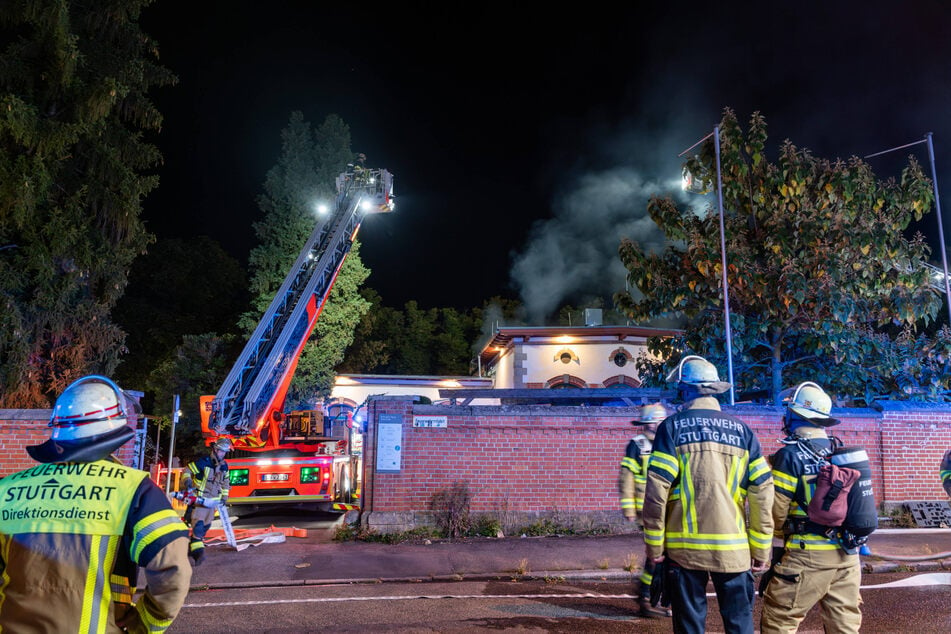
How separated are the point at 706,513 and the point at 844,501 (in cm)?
81

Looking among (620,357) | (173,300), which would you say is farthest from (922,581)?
(173,300)

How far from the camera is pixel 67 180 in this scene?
1633 cm

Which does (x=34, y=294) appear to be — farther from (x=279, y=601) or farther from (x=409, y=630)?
(x=409, y=630)

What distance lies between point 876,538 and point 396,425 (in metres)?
7.67

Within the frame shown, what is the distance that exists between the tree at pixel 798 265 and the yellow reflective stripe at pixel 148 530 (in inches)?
521

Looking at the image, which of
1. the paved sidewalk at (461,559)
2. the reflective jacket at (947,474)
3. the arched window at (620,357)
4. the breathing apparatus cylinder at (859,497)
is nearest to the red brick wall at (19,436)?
the paved sidewalk at (461,559)

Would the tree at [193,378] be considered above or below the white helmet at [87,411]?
above

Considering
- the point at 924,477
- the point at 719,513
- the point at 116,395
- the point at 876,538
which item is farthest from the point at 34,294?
the point at 924,477

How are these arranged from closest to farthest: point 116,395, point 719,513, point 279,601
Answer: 1. point 116,395
2. point 719,513
3. point 279,601

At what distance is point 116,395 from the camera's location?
101 inches

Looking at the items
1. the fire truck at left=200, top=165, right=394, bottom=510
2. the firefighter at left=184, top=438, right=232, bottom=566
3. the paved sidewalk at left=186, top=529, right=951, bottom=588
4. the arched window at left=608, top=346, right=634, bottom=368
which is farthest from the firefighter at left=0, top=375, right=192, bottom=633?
the arched window at left=608, top=346, right=634, bottom=368

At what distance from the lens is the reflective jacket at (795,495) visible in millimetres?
3893

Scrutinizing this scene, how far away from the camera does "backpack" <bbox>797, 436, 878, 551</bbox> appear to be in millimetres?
3797

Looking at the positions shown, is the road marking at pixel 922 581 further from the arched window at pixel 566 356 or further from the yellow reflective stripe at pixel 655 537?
the arched window at pixel 566 356
